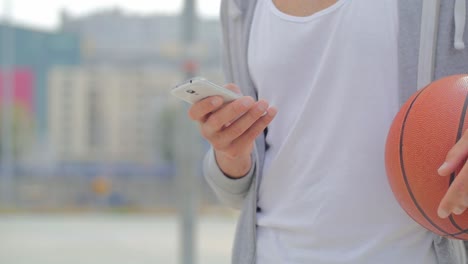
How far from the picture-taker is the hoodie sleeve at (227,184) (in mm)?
1653

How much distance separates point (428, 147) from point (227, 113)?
367 millimetres

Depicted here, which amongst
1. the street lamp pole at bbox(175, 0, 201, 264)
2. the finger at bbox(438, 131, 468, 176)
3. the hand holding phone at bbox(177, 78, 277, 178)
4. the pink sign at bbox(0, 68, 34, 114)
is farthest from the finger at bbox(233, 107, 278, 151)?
the pink sign at bbox(0, 68, 34, 114)

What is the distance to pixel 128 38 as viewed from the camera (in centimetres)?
1642

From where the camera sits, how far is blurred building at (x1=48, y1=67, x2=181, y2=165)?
16297mm

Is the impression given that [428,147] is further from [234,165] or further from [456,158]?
[234,165]

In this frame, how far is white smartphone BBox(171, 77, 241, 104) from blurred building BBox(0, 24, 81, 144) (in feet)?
49.6

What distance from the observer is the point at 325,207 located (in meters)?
1.44

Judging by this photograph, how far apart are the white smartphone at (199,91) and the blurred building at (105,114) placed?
1482 cm

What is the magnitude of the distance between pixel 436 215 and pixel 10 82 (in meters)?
15.7

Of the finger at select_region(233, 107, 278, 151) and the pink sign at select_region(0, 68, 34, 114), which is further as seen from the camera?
the pink sign at select_region(0, 68, 34, 114)

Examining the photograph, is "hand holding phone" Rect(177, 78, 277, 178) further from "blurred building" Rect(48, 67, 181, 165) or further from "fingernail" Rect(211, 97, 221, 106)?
"blurred building" Rect(48, 67, 181, 165)

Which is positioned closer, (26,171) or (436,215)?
(436,215)

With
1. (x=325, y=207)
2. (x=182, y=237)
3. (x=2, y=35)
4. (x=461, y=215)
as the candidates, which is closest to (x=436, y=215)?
(x=461, y=215)

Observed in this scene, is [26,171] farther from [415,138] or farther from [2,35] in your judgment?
[415,138]
